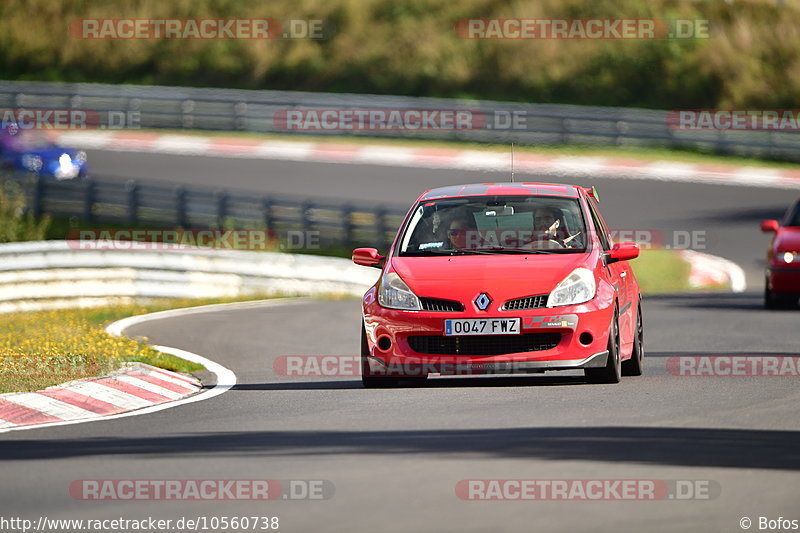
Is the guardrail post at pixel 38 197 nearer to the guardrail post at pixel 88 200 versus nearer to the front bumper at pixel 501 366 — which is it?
the guardrail post at pixel 88 200

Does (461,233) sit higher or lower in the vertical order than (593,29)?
lower

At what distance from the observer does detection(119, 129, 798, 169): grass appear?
127 feet

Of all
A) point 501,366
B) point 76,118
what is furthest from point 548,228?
point 76,118

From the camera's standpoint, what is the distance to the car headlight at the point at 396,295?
37.7 feet

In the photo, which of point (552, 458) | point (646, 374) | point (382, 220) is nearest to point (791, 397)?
point (646, 374)

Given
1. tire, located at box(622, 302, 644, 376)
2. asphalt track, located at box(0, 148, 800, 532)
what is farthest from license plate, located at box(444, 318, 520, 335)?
tire, located at box(622, 302, 644, 376)

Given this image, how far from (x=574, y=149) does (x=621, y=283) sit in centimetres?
2740

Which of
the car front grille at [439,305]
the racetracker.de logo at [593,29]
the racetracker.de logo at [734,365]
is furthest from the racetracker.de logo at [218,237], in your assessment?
the racetracker.de logo at [593,29]

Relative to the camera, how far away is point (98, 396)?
38.0 feet

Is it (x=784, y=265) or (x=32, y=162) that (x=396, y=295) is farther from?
(x=32, y=162)

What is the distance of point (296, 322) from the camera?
62.4 ft

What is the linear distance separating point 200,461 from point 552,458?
1876mm

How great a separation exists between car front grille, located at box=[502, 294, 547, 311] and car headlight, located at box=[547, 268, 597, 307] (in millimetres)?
50

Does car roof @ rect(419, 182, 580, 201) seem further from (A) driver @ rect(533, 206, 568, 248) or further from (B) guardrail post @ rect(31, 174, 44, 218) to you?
(B) guardrail post @ rect(31, 174, 44, 218)
